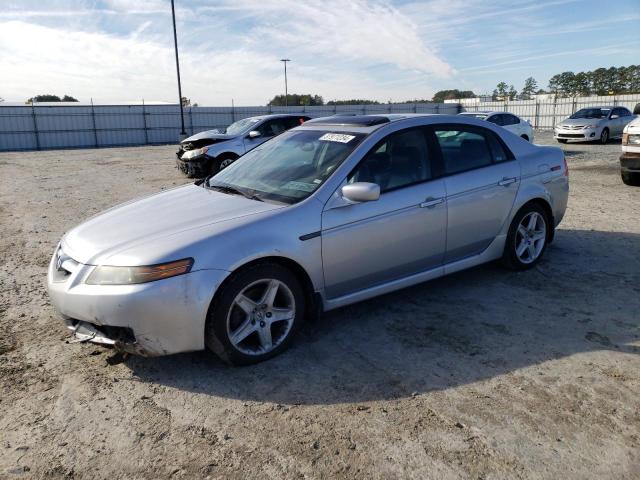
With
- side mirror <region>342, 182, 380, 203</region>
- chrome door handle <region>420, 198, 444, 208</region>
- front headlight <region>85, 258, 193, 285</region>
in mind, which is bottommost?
front headlight <region>85, 258, 193, 285</region>

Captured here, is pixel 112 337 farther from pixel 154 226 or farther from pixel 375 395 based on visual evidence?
pixel 375 395

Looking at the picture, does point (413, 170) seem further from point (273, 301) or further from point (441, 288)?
point (273, 301)

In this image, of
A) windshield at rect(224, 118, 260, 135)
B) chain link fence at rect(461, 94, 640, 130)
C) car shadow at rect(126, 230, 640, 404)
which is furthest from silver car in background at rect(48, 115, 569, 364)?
chain link fence at rect(461, 94, 640, 130)

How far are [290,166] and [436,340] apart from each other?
5.77 feet

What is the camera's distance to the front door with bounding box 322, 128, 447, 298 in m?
3.76

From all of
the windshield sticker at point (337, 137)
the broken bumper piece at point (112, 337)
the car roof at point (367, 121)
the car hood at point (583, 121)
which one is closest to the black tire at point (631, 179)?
the car roof at point (367, 121)

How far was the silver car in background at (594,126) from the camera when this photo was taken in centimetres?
2056

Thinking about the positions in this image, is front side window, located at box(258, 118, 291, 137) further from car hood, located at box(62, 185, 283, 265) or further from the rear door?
car hood, located at box(62, 185, 283, 265)

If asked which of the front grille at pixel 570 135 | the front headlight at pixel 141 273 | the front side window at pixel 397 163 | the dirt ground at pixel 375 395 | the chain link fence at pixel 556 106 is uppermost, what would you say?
the chain link fence at pixel 556 106

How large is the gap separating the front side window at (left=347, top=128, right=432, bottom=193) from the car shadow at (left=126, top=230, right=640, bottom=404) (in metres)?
1.08

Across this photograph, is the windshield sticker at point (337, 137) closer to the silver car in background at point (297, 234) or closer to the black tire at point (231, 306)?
the silver car in background at point (297, 234)

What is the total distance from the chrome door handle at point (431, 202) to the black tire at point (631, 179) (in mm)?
7516

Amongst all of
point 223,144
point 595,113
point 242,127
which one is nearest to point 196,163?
point 223,144

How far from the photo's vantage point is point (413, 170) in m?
4.27
